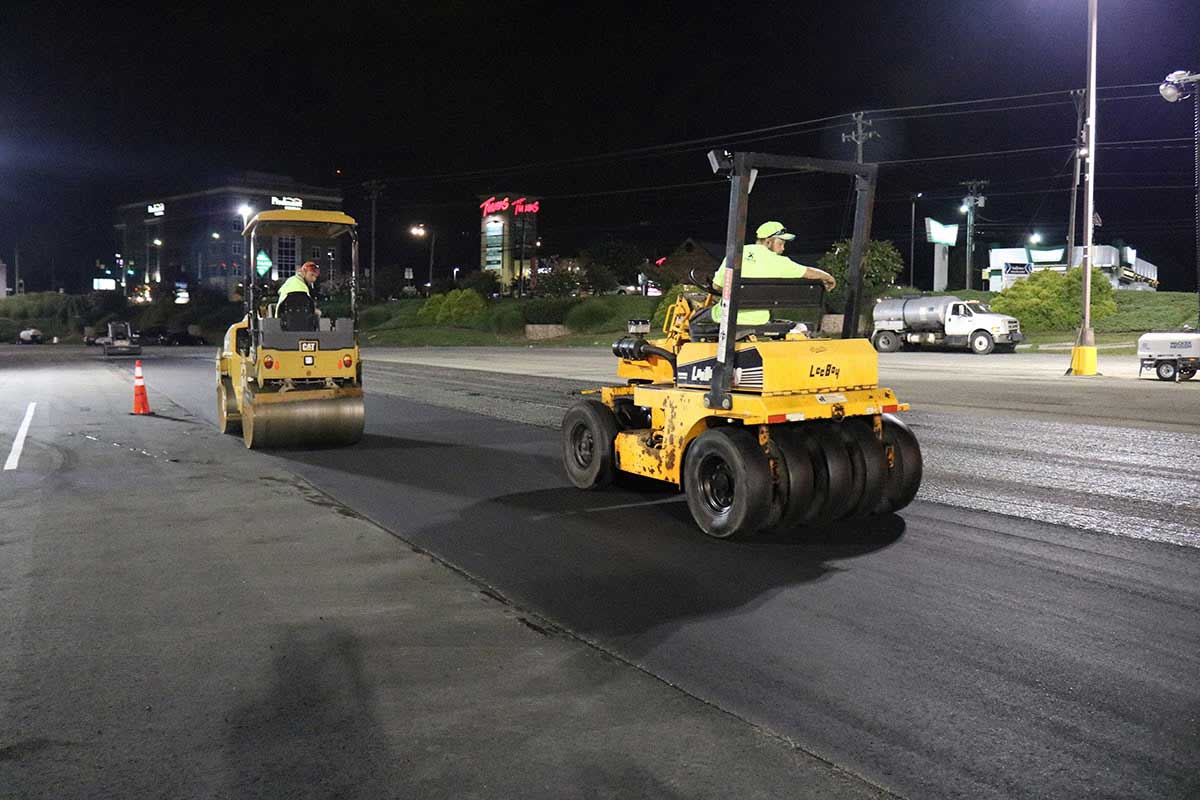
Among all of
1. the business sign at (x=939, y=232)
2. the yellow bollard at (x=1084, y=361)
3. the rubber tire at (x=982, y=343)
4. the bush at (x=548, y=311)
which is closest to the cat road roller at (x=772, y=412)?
the yellow bollard at (x=1084, y=361)

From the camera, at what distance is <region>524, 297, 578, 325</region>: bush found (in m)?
64.3

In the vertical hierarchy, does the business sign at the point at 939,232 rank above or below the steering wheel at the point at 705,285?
above

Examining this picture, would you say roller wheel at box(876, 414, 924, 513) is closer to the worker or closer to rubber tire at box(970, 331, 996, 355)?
the worker

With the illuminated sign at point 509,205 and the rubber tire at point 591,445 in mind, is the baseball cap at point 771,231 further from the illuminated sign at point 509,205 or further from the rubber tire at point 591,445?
the illuminated sign at point 509,205

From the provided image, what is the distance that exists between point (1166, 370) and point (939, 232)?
193ft

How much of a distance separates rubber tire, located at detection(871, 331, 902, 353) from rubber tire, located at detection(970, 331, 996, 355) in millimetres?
3160

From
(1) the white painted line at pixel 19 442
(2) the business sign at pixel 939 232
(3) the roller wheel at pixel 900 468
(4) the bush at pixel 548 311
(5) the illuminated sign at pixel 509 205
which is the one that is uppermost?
(5) the illuminated sign at pixel 509 205

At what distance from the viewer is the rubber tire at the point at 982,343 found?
123ft

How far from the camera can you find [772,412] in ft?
22.9

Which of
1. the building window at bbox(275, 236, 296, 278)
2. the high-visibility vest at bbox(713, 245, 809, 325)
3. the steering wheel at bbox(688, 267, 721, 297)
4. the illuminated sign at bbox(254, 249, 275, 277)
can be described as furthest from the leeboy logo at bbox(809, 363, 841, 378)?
the illuminated sign at bbox(254, 249, 275, 277)

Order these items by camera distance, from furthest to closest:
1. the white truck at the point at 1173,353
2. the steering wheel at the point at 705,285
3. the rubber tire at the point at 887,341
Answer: the rubber tire at the point at 887,341
the white truck at the point at 1173,353
the steering wheel at the point at 705,285

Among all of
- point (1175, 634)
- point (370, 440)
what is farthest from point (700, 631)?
point (370, 440)

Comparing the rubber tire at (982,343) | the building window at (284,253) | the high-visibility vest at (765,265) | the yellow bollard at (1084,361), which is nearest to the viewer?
the high-visibility vest at (765,265)

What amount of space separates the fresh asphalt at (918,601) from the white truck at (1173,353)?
1163cm
